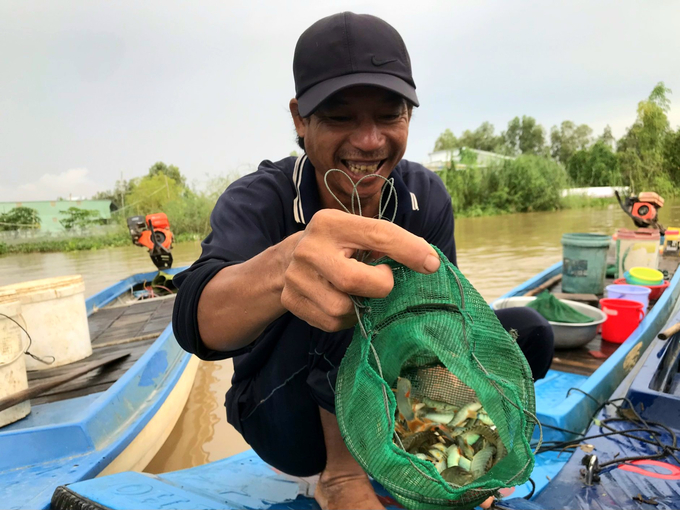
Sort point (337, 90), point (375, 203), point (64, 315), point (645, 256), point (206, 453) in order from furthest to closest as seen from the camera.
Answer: point (645, 256) < point (206, 453) < point (64, 315) < point (375, 203) < point (337, 90)

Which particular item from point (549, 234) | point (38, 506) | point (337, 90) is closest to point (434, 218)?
point (337, 90)

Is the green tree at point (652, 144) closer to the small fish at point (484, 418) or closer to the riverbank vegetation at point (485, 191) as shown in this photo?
the riverbank vegetation at point (485, 191)

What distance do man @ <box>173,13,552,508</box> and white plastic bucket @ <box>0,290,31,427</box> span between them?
1686mm

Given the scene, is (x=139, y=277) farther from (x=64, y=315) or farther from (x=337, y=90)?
(x=337, y=90)

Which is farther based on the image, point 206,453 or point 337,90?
point 206,453

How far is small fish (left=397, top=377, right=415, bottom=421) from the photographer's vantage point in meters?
1.26

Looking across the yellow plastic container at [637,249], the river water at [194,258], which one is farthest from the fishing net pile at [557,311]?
the river water at [194,258]

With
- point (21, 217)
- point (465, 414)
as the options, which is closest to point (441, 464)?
point (465, 414)

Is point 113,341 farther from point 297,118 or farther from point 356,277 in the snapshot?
point 356,277

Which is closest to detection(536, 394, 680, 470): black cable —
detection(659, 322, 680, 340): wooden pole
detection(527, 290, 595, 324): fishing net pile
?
detection(659, 322, 680, 340): wooden pole

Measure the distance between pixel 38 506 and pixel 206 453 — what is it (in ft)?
6.52

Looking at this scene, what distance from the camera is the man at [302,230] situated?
1.27m

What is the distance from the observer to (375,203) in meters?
1.83

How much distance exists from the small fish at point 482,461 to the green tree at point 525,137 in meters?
63.0
